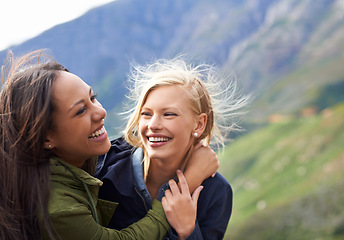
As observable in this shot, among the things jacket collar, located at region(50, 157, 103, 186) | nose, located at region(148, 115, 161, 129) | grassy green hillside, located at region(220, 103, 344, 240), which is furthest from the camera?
grassy green hillside, located at region(220, 103, 344, 240)

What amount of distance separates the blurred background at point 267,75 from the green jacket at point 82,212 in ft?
18.0

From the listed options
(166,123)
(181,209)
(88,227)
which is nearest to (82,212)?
Answer: (88,227)

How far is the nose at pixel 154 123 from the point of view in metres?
1.67

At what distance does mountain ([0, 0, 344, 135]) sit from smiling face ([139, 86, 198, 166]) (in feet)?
37.0

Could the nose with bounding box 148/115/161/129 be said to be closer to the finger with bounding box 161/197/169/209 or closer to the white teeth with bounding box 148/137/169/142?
the white teeth with bounding box 148/137/169/142

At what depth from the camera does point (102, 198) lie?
1.76 m

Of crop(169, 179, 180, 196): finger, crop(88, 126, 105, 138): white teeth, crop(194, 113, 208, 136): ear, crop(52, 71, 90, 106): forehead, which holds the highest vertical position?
crop(52, 71, 90, 106): forehead

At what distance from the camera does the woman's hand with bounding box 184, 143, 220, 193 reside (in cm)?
172

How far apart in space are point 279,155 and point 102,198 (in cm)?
1224

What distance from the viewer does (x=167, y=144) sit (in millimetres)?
1703

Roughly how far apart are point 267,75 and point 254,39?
201 centimetres

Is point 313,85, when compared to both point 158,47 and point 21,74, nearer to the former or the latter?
point 158,47

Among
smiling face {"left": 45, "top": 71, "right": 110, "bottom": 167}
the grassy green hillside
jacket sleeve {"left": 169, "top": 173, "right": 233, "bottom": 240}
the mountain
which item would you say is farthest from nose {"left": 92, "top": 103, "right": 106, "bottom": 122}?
the mountain

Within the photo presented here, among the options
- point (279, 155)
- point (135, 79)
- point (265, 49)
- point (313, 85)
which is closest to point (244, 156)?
point (279, 155)
